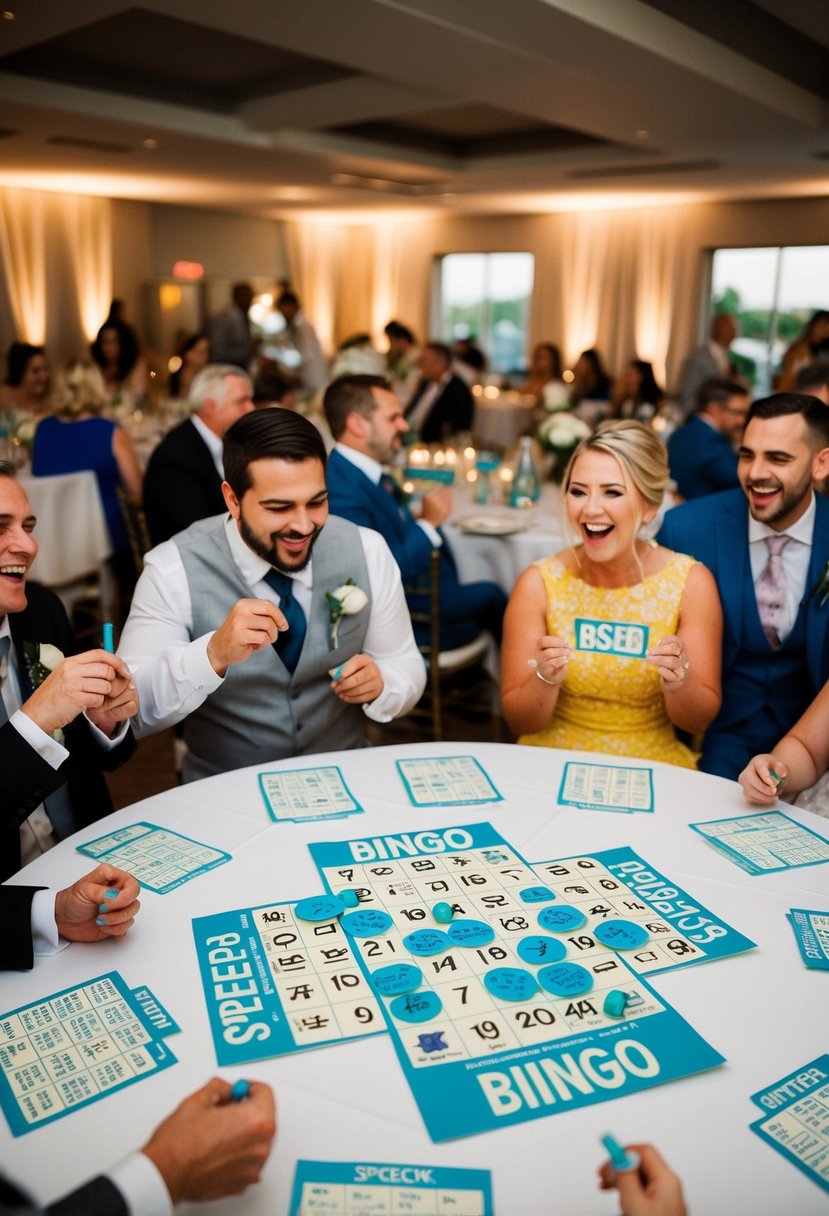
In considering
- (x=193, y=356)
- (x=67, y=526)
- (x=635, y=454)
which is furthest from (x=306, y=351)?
(x=635, y=454)

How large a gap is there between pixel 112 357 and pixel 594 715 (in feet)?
25.2

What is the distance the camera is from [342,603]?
7.55 feet

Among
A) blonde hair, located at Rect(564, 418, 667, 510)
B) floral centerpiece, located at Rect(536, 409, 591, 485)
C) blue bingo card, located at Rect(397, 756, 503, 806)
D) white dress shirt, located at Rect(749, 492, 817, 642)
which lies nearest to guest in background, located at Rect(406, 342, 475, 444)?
floral centerpiece, located at Rect(536, 409, 591, 485)

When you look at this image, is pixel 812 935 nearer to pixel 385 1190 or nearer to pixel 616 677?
pixel 385 1190

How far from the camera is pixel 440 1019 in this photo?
1.22 metres

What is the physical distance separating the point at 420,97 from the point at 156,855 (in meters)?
6.81

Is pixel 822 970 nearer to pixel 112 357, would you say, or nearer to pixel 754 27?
pixel 754 27

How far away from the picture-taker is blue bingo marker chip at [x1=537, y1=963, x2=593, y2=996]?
1266 mm

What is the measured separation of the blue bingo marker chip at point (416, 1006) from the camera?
1.22 meters

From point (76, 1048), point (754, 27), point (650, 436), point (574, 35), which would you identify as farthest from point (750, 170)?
point (76, 1048)

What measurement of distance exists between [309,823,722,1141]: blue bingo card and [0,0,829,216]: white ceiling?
4.56 meters

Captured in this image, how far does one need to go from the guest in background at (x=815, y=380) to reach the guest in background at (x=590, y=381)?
627 cm

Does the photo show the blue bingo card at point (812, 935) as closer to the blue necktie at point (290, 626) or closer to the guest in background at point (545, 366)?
A: the blue necktie at point (290, 626)

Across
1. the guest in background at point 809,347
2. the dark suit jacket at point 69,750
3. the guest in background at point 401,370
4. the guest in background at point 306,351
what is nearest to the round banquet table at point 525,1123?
the dark suit jacket at point 69,750
